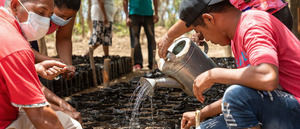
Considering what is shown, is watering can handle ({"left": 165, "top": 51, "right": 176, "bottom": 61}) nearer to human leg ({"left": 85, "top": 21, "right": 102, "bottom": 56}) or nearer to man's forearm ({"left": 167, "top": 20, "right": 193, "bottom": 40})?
man's forearm ({"left": 167, "top": 20, "right": 193, "bottom": 40})

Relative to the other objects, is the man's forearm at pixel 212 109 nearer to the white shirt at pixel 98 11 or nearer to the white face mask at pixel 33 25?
the white face mask at pixel 33 25

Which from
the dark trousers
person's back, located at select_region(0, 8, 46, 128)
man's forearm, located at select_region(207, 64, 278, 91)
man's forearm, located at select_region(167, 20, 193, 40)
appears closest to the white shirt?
the dark trousers

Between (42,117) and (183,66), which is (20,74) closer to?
(42,117)

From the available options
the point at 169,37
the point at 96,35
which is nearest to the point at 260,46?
the point at 169,37

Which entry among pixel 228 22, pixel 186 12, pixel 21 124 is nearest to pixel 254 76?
pixel 228 22

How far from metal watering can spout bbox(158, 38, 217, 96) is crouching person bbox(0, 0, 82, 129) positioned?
800 millimetres

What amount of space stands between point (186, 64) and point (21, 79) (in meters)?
1.04

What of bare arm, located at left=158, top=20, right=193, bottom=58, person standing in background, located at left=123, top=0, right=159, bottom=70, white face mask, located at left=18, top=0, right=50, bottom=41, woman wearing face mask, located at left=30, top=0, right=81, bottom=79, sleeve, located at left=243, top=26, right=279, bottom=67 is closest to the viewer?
sleeve, located at left=243, top=26, right=279, bottom=67

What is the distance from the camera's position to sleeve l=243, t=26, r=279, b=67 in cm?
137

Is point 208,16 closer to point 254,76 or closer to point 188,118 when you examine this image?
point 254,76

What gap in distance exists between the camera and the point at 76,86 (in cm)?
439

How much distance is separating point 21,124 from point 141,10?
4.14 metres

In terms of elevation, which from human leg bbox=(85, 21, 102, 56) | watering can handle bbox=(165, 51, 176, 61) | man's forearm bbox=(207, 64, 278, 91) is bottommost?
human leg bbox=(85, 21, 102, 56)

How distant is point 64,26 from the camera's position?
297 centimetres
